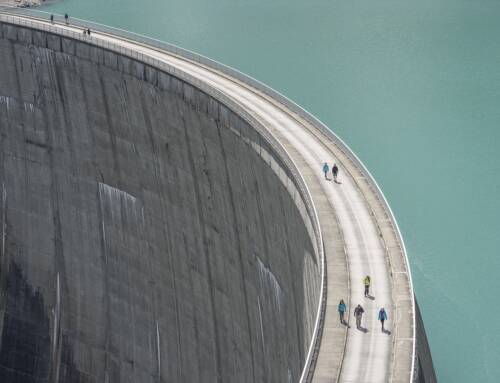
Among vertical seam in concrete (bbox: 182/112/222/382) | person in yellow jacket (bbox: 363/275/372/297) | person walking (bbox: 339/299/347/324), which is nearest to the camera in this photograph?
person walking (bbox: 339/299/347/324)

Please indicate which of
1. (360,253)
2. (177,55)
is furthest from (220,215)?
(177,55)

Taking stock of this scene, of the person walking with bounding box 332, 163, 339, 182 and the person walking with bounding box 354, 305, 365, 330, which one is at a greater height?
the person walking with bounding box 332, 163, 339, 182

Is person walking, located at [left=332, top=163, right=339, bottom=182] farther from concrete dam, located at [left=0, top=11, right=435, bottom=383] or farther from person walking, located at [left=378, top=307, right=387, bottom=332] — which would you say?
person walking, located at [left=378, top=307, right=387, bottom=332]

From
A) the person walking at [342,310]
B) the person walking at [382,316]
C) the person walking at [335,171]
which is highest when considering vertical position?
the person walking at [335,171]

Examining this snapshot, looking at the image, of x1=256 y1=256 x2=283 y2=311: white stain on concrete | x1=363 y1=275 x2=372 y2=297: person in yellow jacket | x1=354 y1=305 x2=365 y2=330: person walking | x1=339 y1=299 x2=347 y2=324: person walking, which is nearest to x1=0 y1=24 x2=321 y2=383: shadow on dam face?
x1=256 y1=256 x2=283 y2=311: white stain on concrete

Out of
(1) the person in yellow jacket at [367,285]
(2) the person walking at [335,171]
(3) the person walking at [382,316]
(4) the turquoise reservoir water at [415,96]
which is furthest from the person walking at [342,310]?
(4) the turquoise reservoir water at [415,96]

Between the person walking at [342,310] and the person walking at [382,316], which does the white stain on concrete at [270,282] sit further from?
the person walking at [382,316]

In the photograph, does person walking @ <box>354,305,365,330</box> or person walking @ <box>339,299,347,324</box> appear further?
person walking @ <box>339,299,347,324</box>
